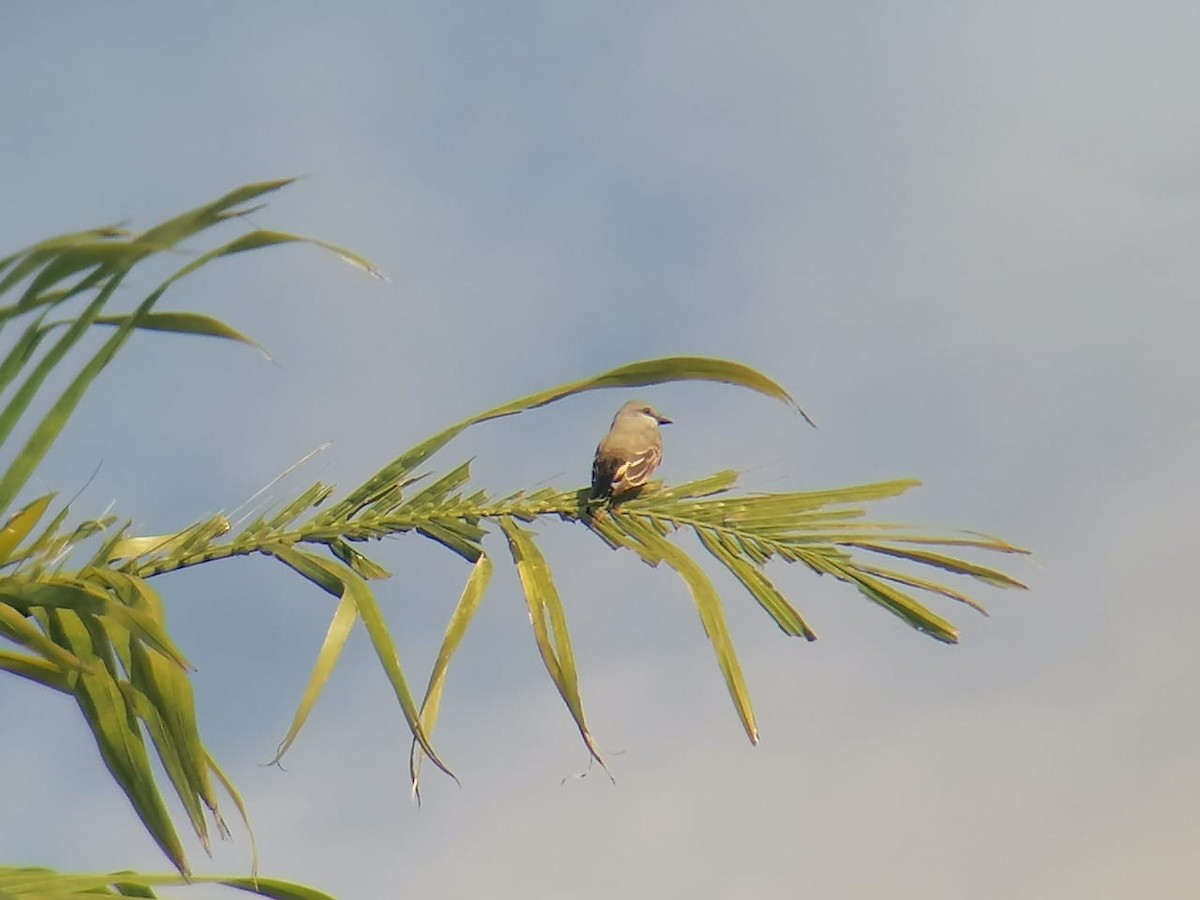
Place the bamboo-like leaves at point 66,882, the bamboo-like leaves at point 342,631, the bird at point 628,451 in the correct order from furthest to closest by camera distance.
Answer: the bird at point 628,451, the bamboo-like leaves at point 342,631, the bamboo-like leaves at point 66,882

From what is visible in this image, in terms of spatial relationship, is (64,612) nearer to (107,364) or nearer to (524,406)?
(107,364)

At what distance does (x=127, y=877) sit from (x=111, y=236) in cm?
Result: 121

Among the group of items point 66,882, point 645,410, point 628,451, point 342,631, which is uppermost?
point 645,410

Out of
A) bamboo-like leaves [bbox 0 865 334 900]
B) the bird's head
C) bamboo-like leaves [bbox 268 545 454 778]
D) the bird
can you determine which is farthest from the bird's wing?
bamboo-like leaves [bbox 0 865 334 900]

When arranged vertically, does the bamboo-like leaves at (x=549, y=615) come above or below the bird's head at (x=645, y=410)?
below

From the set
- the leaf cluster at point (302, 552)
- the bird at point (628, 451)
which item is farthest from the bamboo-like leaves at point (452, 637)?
the bird at point (628, 451)

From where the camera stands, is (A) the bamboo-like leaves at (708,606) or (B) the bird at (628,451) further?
(B) the bird at (628,451)

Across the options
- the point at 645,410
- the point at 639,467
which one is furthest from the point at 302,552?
the point at 645,410

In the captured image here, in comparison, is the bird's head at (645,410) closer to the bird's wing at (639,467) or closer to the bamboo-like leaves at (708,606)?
the bird's wing at (639,467)

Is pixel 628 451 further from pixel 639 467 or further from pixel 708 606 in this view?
pixel 708 606

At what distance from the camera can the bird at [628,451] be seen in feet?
23.1

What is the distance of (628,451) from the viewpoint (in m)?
8.16

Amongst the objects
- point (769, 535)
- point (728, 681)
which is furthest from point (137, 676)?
point (769, 535)

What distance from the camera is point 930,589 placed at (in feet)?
13.4
